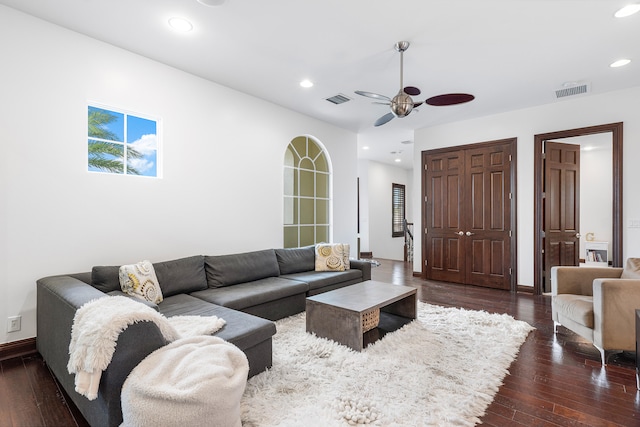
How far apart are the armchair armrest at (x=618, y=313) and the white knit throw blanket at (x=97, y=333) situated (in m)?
3.12

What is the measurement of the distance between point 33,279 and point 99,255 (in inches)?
19.7

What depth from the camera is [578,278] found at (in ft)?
10.2

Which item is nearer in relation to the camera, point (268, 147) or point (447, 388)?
point (447, 388)

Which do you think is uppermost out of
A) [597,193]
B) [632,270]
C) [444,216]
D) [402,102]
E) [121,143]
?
[402,102]

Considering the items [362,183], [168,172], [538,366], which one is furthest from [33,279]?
[362,183]

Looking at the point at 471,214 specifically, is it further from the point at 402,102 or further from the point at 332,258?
the point at 402,102

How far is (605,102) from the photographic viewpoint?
4.31 m

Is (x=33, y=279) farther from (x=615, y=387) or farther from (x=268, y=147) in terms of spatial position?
(x=615, y=387)

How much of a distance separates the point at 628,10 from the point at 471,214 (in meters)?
3.33

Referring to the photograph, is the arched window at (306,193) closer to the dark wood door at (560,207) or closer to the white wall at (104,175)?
the white wall at (104,175)

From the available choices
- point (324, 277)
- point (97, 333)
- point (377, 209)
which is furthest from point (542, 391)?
point (377, 209)

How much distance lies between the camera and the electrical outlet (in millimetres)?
2594

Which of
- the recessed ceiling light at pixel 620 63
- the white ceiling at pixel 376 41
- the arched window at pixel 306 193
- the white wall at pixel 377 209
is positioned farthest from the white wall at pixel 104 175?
the white wall at pixel 377 209

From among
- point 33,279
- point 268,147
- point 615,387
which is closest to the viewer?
point 615,387
